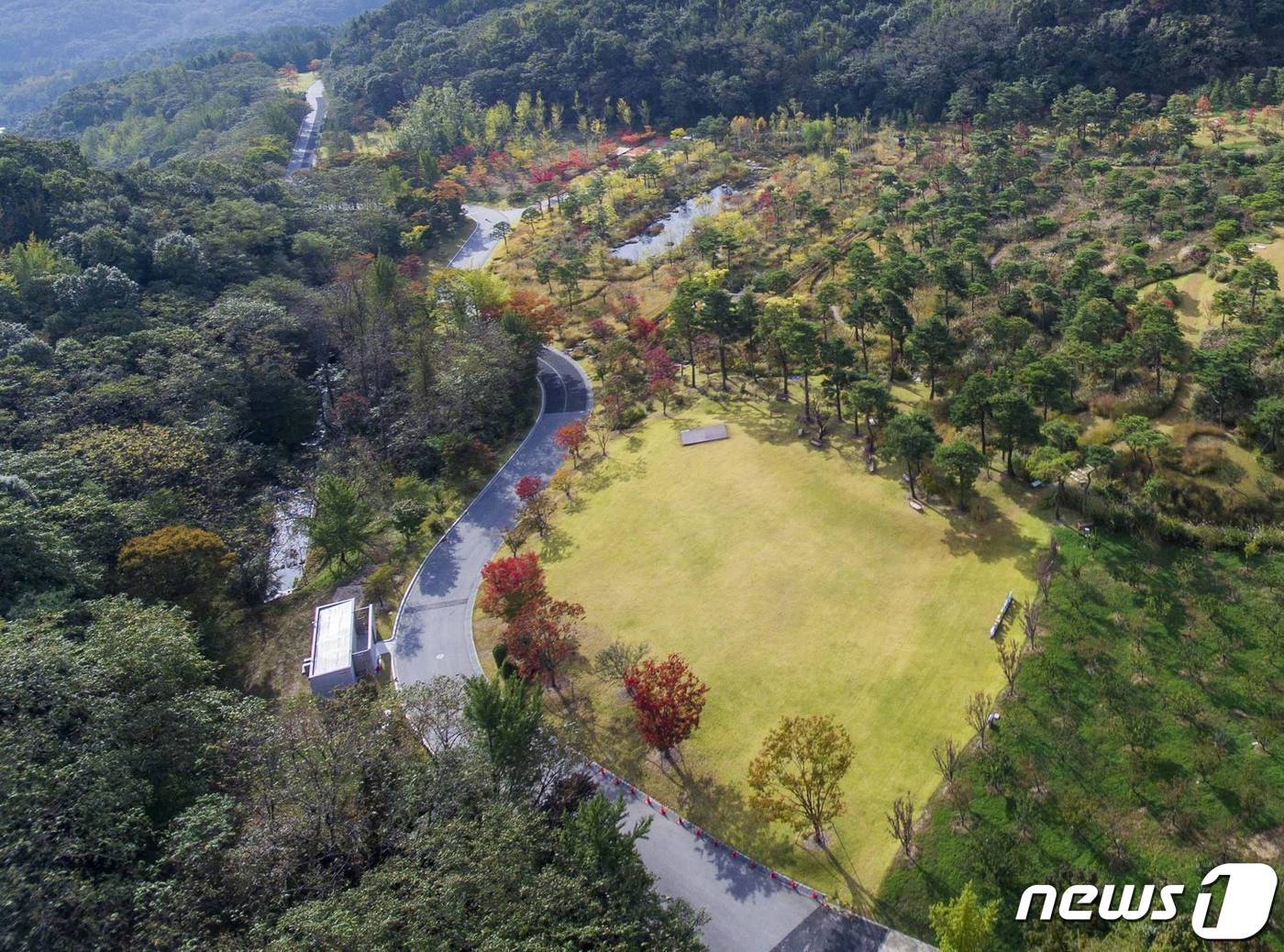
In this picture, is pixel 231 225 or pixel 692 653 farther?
pixel 231 225

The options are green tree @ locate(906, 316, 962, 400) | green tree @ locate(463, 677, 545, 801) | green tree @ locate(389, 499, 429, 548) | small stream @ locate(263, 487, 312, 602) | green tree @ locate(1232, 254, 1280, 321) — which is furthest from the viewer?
green tree @ locate(906, 316, 962, 400)

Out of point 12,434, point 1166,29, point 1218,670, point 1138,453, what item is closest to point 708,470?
point 1138,453

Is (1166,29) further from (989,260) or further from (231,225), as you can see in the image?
(231,225)

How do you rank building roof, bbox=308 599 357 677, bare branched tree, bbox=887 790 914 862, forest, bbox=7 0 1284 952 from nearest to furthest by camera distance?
forest, bbox=7 0 1284 952 < bare branched tree, bbox=887 790 914 862 < building roof, bbox=308 599 357 677

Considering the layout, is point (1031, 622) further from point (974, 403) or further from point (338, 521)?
point (338, 521)

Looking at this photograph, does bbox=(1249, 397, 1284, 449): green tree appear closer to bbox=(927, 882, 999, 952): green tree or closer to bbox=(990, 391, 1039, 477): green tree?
bbox=(990, 391, 1039, 477): green tree

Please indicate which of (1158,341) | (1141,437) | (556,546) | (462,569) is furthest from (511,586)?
(1158,341)

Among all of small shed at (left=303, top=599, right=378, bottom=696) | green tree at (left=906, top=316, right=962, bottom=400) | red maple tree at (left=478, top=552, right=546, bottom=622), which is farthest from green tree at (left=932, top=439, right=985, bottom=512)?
small shed at (left=303, top=599, right=378, bottom=696)
